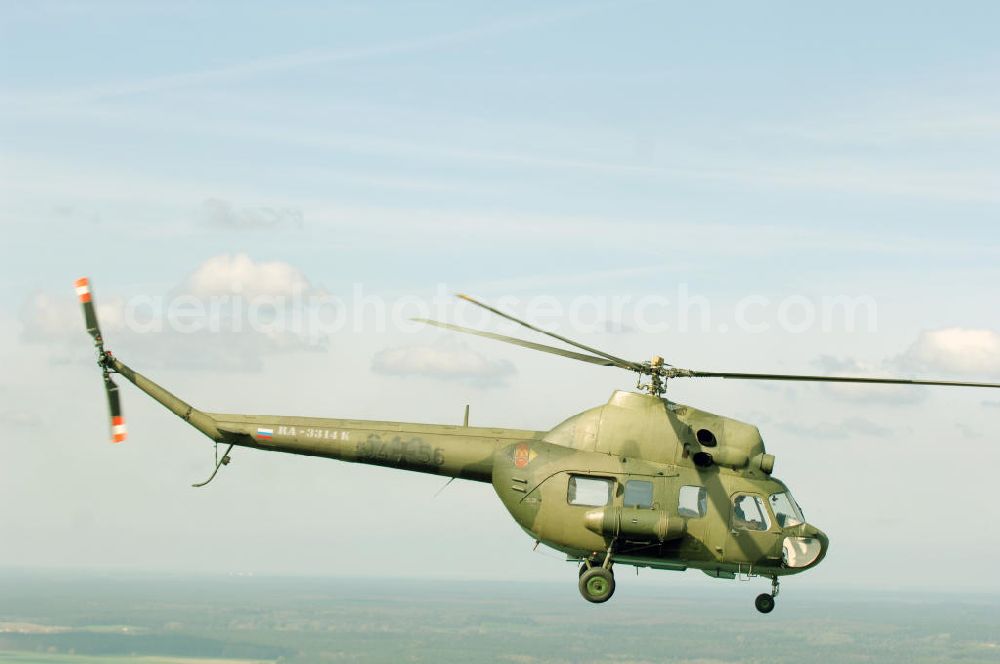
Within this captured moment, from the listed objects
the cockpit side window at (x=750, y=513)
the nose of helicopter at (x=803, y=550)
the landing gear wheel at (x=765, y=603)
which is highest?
the cockpit side window at (x=750, y=513)

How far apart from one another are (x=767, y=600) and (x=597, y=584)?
417cm

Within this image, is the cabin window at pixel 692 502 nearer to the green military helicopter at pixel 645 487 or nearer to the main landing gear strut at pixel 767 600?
the green military helicopter at pixel 645 487

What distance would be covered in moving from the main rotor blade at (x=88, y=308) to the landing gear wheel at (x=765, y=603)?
18.0 metres

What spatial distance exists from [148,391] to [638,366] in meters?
12.8

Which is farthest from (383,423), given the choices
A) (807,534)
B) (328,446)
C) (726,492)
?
(807,534)

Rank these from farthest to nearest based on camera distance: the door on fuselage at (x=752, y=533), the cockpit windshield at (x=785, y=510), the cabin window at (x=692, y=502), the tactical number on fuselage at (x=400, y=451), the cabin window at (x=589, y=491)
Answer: the tactical number on fuselage at (x=400, y=451), the cockpit windshield at (x=785, y=510), the cabin window at (x=589, y=491), the cabin window at (x=692, y=502), the door on fuselage at (x=752, y=533)

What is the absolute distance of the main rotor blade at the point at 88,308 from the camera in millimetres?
30625

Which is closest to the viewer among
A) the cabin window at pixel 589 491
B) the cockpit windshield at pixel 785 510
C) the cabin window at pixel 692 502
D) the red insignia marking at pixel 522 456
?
the cabin window at pixel 692 502

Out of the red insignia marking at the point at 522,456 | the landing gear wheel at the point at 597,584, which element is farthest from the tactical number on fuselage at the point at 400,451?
the landing gear wheel at the point at 597,584

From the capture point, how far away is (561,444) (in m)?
28.0

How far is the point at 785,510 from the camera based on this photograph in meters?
27.5

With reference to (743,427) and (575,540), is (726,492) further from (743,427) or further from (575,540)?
(575,540)

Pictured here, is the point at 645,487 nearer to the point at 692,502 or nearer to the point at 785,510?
the point at 692,502

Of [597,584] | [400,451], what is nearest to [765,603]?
[597,584]
